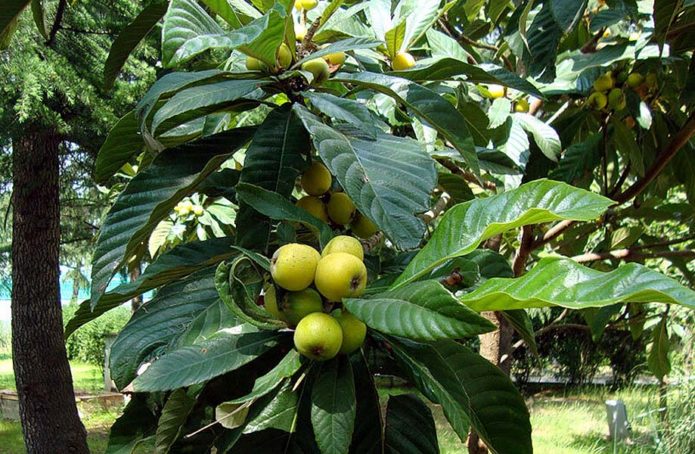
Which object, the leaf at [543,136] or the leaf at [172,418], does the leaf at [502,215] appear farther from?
the leaf at [543,136]

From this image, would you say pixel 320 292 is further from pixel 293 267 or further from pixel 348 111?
pixel 348 111

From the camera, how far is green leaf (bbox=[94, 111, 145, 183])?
88 cm

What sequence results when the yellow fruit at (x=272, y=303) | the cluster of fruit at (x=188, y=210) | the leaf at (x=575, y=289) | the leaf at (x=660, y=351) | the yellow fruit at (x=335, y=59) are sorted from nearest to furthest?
the leaf at (x=575, y=289) < the yellow fruit at (x=272, y=303) < the yellow fruit at (x=335, y=59) < the leaf at (x=660, y=351) < the cluster of fruit at (x=188, y=210)

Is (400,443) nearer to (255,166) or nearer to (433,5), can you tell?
(255,166)

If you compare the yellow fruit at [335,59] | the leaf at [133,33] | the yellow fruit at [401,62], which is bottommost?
the yellow fruit at [335,59]

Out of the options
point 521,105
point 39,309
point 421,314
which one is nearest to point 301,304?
point 421,314

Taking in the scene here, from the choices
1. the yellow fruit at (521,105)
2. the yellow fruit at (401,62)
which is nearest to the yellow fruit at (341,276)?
the yellow fruit at (401,62)

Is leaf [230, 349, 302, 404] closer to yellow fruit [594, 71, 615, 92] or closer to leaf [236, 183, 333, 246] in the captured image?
leaf [236, 183, 333, 246]

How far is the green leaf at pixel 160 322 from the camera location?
0.73 metres

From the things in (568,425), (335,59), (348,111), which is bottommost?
(568,425)

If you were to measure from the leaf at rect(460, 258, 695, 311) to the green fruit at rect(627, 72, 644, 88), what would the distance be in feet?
4.93

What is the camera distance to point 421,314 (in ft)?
1.74

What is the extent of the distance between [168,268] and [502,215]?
40cm

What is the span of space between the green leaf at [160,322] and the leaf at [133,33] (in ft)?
1.30
